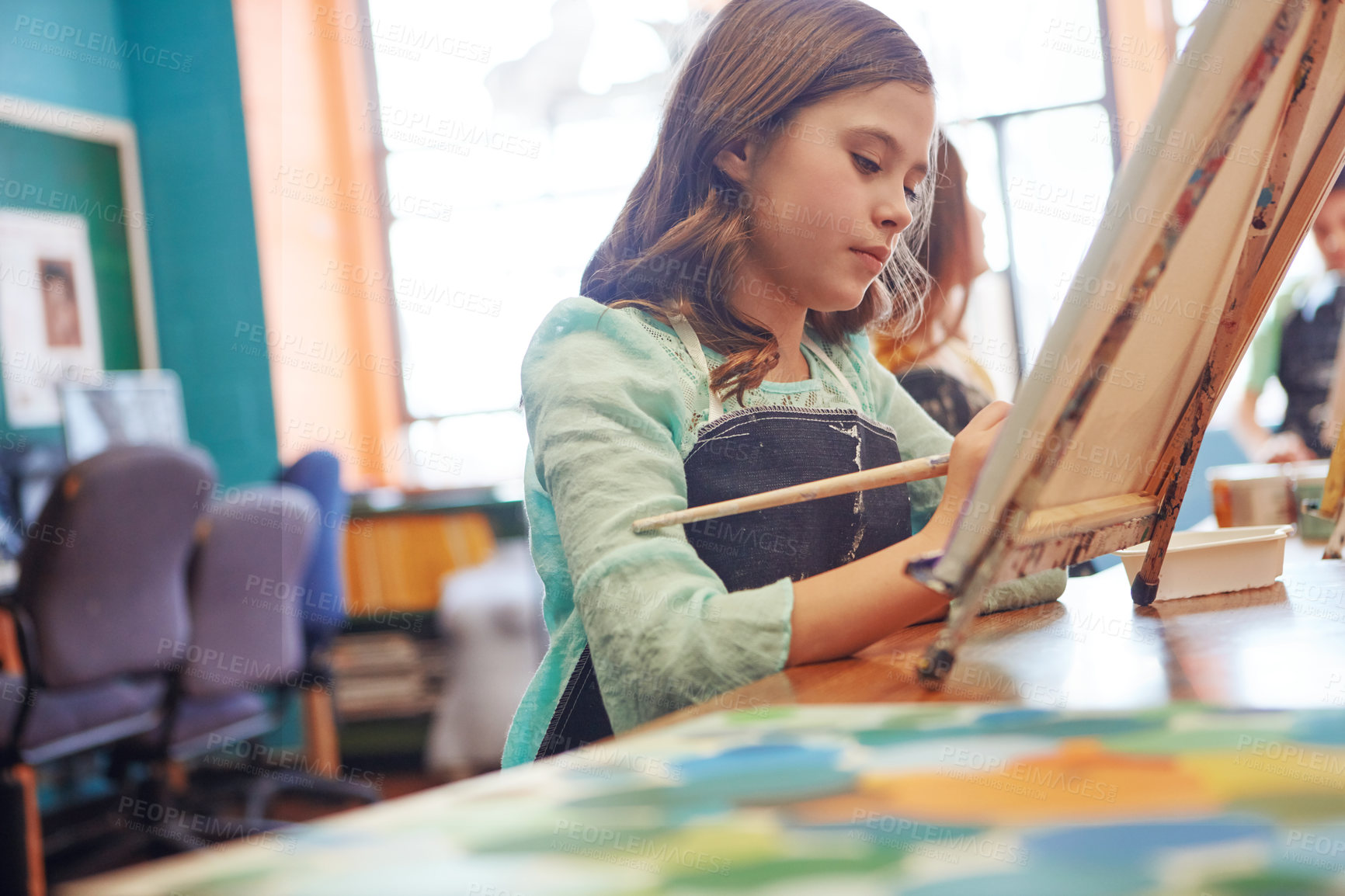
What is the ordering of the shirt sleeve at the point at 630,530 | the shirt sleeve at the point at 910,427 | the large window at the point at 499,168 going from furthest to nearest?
the large window at the point at 499,168 → the shirt sleeve at the point at 910,427 → the shirt sleeve at the point at 630,530

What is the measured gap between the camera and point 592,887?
0.29m

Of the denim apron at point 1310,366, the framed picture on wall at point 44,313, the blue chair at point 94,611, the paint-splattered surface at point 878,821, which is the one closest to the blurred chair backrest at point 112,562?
the blue chair at point 94,611

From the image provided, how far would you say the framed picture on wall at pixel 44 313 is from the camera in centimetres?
372

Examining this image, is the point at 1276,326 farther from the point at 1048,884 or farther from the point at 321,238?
the point at 321,238

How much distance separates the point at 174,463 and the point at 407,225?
8.44 feet

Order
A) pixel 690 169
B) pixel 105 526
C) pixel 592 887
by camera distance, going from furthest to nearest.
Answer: pixel 105 526 → pixel 690 169 → pixel 592 887

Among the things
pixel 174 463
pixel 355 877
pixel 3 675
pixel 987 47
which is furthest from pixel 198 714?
pixel 987 47

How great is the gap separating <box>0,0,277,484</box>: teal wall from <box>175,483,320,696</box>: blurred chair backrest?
168 cm

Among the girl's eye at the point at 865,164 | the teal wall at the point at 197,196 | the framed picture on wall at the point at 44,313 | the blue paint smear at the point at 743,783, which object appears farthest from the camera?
the teal wall at the point at 197,196

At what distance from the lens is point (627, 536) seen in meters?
0.71

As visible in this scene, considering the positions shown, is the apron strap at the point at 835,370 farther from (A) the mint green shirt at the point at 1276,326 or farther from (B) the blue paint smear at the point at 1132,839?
(A) the mint green shirt at the point at 1276,326

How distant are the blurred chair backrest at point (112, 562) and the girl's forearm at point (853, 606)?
1974 millimetres

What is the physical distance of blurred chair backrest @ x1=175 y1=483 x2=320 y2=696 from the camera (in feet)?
8.34

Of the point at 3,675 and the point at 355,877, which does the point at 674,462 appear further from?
the point at 3,675
